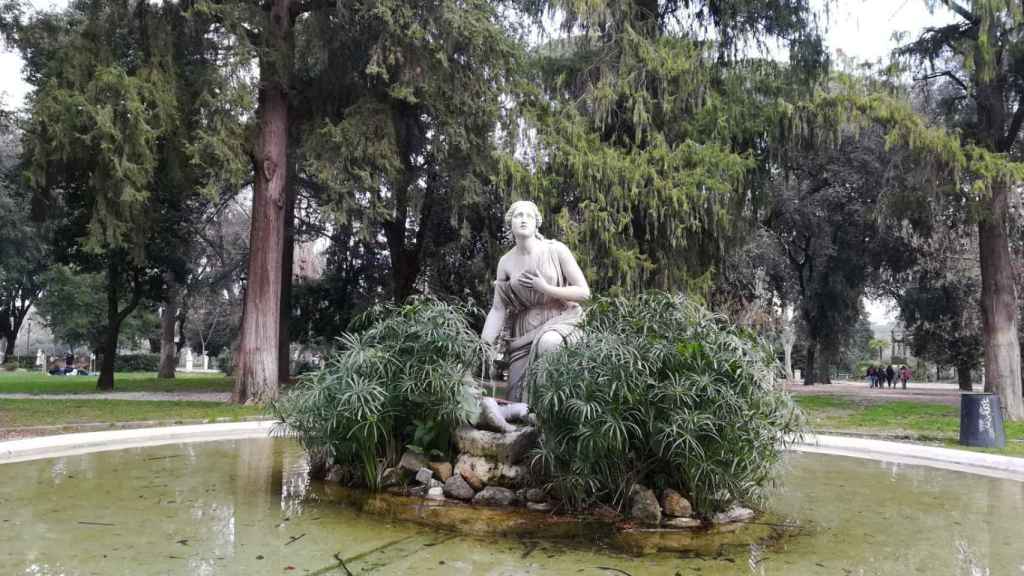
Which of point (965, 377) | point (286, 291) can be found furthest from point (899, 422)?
point (965, 377)

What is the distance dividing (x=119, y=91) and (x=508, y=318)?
1033 centimetres

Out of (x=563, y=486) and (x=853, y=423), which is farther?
(x=853, y=423)

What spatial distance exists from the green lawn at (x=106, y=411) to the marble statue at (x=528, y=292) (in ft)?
18.3

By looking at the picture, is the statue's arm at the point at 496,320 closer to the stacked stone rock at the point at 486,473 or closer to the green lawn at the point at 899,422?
the stacked stone rock at the point at 486,473

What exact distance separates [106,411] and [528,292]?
400 inches

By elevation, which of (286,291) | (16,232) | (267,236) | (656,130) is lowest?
(286,291)

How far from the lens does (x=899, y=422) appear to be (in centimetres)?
1288

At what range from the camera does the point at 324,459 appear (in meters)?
5.43

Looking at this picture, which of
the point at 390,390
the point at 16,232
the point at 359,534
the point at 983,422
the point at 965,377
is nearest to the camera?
the point at 359,534

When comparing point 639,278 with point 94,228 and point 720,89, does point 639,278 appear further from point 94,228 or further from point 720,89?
point 94,228

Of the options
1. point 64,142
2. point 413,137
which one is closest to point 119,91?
point 64,142

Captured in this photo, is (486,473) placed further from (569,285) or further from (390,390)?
(569,285)

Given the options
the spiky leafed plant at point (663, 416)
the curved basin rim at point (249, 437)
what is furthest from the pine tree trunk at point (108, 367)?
the spiky leafed plant at point (663, 416)

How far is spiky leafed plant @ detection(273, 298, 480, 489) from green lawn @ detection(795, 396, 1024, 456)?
7.93 feet
